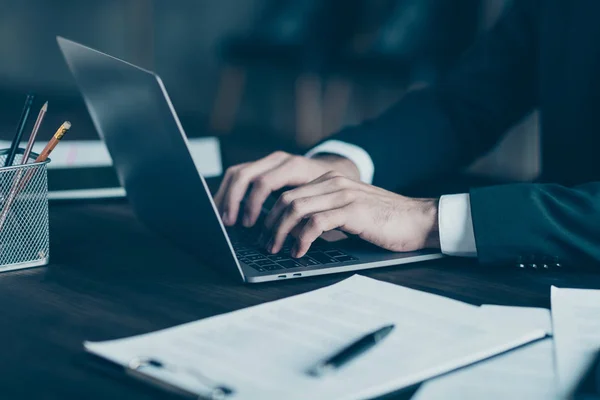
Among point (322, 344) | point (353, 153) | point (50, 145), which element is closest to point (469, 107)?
point (353, 153)

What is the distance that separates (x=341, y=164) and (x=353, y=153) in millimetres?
64

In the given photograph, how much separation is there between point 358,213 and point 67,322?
36 centimetres

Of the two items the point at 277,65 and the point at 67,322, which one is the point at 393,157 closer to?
the point at 67,322

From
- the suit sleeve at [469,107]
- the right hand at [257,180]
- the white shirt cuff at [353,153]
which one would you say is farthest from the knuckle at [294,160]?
the suit sleeve at [469,107]

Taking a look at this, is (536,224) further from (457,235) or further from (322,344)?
(322,344)

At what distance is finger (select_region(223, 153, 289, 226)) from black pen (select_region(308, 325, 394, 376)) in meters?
0.46

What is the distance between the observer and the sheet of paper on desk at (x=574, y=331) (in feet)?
1.90

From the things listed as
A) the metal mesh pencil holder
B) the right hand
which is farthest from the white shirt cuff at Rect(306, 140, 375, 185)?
the metal mesh pencil holder

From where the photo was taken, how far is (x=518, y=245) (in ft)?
2.92

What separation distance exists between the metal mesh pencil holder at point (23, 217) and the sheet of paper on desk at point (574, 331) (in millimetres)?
570

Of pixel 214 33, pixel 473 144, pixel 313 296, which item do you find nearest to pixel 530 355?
pixel 313 296

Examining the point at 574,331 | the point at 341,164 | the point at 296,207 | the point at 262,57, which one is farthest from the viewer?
the point at 262,57

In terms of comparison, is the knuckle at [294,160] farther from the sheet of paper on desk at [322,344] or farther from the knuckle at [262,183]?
the sheet of paper on desk at [322,344]

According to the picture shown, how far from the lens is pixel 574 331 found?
2.17ft
